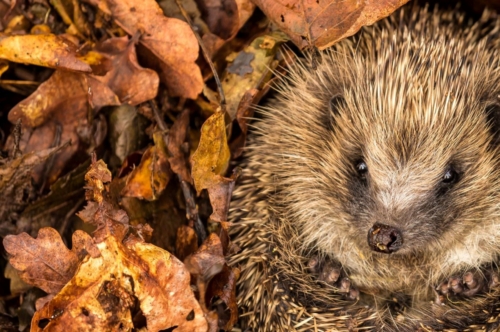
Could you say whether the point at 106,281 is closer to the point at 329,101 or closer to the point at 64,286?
the point at 64,286

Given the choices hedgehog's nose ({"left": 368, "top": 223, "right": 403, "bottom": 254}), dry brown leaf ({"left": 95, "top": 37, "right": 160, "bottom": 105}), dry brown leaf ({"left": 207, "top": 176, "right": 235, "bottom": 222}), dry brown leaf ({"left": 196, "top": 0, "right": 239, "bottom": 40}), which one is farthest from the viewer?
dry brown leaf ({"left": 196, "top": 0, "right": 239, "bottom": 40})

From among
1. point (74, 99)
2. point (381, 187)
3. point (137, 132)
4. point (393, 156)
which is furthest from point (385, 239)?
point (74, 99)

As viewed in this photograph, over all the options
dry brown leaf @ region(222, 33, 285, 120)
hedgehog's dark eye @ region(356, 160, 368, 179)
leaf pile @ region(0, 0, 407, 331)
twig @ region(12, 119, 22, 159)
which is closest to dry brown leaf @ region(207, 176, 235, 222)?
leaf pile @ region(0, 0, 407, 331)

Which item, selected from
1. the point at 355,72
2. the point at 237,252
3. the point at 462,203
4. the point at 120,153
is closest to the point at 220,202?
the point at 237,252

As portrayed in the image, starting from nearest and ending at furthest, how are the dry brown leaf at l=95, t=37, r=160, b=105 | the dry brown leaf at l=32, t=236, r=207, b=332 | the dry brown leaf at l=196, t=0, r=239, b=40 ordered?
1. the dry brown leaf at l=32, t=236, r=207, b=332
2. the dry brown leaf at l=95, t=37, r=160, b=105
3. the dry brown leaf at l=196, t=0, r=239, b=40

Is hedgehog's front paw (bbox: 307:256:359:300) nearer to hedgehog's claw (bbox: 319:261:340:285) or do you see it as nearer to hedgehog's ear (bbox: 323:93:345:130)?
hedgehog's claw (bbox: 319:261:340:285)

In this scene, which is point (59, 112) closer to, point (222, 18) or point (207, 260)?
point (222, 18)

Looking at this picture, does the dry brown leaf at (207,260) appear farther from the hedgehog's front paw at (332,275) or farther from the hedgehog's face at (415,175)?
the hedgehog's face at (415,175)

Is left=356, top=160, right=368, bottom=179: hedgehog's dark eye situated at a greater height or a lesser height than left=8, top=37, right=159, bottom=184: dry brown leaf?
lesser
